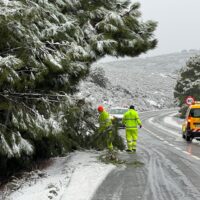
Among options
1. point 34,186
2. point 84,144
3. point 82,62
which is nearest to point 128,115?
point 84,144

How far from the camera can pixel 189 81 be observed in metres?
55.5

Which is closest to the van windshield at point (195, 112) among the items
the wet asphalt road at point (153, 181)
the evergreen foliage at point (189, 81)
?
the wet asphalt road at point (153, 181)

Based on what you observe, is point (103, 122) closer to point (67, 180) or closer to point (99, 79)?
point (67, 180)

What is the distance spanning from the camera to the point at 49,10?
12156 millimetres

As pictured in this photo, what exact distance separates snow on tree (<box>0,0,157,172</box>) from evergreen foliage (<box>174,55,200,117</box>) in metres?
40.5

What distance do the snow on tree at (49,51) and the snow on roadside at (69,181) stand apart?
87 cm

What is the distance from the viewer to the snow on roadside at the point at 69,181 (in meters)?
8.47

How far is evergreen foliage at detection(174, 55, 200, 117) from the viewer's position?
5403 cm

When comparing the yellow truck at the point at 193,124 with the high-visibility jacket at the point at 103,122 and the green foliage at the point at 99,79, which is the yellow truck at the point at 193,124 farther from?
the green foliage at the point at 99,79

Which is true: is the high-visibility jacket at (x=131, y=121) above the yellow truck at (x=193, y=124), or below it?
above

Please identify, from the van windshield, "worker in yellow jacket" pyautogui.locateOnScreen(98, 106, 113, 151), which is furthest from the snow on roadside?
the van windshield

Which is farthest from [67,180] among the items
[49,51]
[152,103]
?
[152,103]

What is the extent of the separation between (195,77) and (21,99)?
46.5m

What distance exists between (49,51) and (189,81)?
45861 mm
